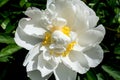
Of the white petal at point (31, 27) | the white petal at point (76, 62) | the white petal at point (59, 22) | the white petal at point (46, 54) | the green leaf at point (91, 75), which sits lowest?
the green leaf at point (91, 75)

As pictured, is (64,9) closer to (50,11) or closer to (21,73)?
(50,11)

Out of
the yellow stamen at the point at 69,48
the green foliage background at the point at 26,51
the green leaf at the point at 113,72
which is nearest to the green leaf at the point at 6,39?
the green foliage background at the point at 26,51

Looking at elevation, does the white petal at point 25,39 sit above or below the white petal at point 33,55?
above

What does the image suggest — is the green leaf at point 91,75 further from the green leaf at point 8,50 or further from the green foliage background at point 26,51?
the green leaf at point 8,50

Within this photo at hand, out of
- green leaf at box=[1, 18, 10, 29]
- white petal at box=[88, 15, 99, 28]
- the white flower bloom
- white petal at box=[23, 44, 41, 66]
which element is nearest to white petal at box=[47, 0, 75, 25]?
the white flower bloom

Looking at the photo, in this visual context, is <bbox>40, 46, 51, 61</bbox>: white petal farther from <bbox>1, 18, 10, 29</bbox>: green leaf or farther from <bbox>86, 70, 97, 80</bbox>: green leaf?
<bbox>1, 18, 10, 29</bbox>: green leaf

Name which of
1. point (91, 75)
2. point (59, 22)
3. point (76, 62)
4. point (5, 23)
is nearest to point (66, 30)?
point (59, 22)

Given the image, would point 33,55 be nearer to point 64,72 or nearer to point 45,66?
point 45,66

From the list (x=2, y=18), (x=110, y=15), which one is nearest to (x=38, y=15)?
(x=2, y=18)
